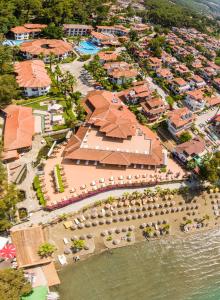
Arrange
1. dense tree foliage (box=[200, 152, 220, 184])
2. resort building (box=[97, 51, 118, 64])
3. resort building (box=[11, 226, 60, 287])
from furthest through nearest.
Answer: resort building (box=[97, 51, 118, 64]) → dense tree foliage (box=[200, 152, 220, 184]) → resort building (box=[11, 226, 60, 287])

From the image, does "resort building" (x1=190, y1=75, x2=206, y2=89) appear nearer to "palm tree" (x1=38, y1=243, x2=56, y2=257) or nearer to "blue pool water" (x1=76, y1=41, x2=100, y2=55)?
"blue pool water" (x1=76, y1=41, x2=100, y2=55)

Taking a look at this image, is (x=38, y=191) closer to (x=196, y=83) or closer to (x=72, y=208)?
(x=72, y=208)

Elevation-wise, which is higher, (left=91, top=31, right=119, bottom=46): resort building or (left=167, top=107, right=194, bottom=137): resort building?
(left=91, top=31, right=119, bottom=46): resort building

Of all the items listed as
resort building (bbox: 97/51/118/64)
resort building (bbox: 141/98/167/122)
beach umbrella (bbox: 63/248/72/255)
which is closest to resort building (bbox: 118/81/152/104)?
resort building (bbox: 141/98/167/122)

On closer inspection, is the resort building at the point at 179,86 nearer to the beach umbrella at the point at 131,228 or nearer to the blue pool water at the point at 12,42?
the beach umbrella at the point at 131,228

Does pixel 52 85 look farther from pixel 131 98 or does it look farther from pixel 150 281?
pixel 150 281

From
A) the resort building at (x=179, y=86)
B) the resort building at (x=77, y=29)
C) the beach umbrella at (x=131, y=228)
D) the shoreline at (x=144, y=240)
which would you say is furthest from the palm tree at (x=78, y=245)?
the resort building at (x=77, y=29)

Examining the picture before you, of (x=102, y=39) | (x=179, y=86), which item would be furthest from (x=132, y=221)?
(x=102, y=39)
